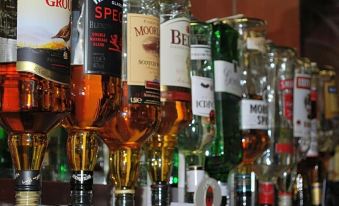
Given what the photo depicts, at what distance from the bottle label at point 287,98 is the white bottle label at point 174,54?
51 centimetres

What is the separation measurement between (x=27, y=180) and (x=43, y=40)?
0.19 m

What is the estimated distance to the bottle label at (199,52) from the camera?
1.45 metres

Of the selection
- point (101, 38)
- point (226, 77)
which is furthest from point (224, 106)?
point (101, 38)

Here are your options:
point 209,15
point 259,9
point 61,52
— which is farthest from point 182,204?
point 259,9

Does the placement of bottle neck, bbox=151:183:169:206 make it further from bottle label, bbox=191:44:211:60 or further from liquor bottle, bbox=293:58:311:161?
liquor bottle, bbox=293:58:311:161

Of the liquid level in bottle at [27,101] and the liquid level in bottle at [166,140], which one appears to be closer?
the liquid level in bottle at [27,101]

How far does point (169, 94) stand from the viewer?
1.33m

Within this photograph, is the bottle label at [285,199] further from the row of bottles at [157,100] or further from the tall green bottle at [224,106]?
the tall green bottle at [224,106]

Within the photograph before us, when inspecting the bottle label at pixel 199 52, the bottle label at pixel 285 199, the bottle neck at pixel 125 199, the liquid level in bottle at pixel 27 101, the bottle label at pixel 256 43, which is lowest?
the bottle label at pixel 285 199

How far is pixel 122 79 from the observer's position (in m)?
1.21

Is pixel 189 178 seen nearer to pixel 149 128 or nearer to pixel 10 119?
pixel 149 128

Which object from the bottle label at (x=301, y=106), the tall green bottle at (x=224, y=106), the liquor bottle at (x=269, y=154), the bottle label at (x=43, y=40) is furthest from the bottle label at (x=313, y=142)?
the bottle label at (x=43, y=40)

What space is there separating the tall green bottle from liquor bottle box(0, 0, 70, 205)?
1.81ft

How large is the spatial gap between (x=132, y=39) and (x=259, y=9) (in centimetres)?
128
